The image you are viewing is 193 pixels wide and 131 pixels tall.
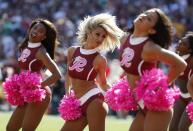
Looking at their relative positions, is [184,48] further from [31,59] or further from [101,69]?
[31,59]

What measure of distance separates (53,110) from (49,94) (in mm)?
9604

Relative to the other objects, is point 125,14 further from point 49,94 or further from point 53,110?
point 49,94

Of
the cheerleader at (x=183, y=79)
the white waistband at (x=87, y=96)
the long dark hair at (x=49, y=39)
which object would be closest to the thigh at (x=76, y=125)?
the white waistband at (x=87, y=96)

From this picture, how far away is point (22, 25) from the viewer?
19.0 metres

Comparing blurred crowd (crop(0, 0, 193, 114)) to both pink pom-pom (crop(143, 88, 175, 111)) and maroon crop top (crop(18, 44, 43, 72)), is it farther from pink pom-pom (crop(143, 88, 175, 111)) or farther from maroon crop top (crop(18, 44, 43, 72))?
pink pom-pom (crop(143, 88, 175, 111))

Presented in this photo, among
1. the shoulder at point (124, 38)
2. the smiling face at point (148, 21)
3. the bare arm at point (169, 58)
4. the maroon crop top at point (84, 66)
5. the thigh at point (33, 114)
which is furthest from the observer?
the thigh at point (33, 114)

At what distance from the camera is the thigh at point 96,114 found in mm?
6398

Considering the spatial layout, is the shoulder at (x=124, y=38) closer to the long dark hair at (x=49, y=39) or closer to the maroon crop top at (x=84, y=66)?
the maroon crop top at (x=84, y=66)

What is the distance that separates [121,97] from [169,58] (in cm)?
70

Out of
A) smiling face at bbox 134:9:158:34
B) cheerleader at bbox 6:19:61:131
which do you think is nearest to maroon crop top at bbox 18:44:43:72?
cheerleader at bbox 6:19:61:131

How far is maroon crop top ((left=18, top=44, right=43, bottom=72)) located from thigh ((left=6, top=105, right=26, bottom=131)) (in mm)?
495

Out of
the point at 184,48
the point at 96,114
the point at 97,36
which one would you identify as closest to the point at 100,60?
the point at 97,36

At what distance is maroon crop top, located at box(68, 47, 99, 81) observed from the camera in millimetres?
6613

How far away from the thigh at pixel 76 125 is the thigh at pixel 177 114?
2.15 m
